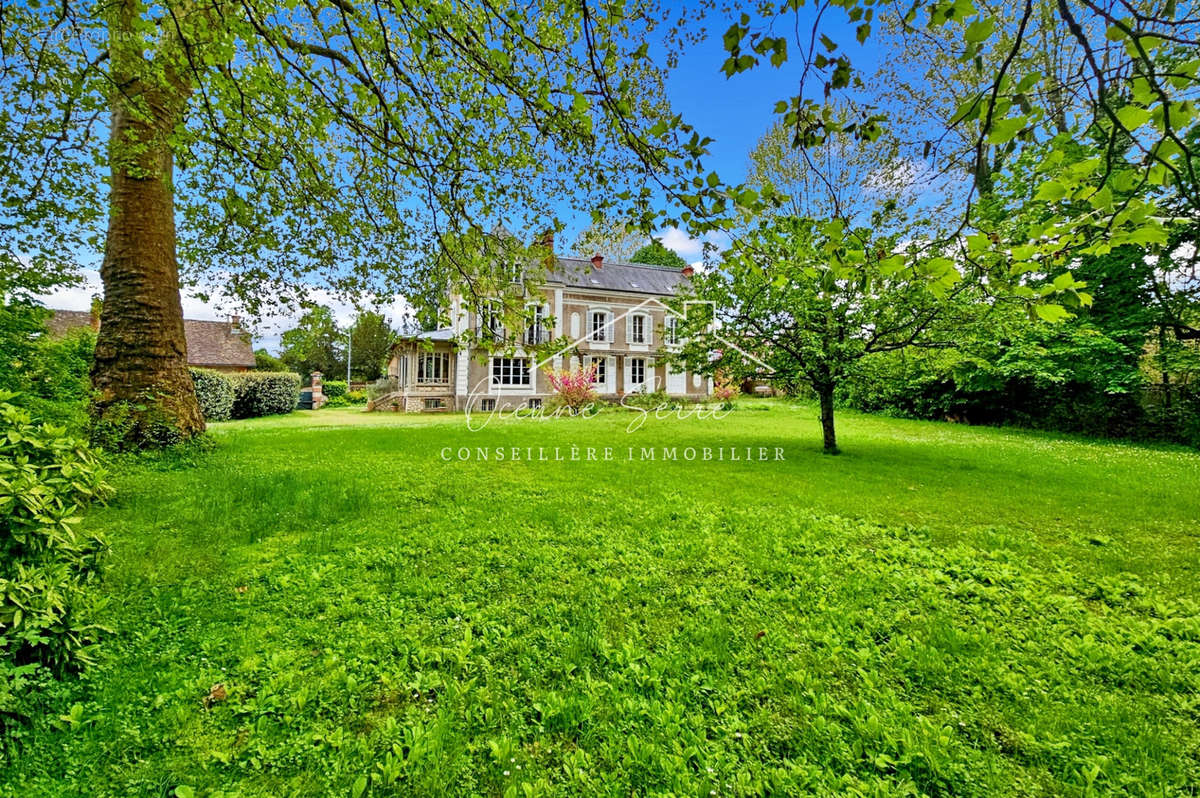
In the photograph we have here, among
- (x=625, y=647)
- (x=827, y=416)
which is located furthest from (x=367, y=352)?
(x=625, y=647)

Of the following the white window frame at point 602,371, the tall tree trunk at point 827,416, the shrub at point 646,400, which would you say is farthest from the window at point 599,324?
the tall tree trunk at point 827,416

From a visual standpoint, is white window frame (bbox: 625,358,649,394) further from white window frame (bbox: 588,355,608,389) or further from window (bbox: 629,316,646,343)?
white window frame (bbox: 588,355,608,389)

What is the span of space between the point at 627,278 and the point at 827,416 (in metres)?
16.5

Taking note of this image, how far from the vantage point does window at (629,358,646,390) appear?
21781 millimetres

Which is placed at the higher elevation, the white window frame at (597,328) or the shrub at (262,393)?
the white window frame at (597,328)

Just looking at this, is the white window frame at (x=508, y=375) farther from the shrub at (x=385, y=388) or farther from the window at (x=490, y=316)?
the window at (x=490, y=316)

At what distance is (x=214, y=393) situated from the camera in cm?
1371

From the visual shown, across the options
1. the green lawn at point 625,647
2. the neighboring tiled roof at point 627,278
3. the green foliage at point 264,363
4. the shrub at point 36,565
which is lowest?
the green lawn at point 625,647

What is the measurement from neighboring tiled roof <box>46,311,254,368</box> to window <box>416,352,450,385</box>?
13564 millimetres

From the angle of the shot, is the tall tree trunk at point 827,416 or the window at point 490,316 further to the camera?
the tall tree trunk at point 827,416

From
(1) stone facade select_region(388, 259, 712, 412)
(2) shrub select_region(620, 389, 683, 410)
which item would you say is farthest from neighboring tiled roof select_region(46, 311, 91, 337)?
(2) shrub select_region(620, 389, 683, 410)

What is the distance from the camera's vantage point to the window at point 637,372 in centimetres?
2178

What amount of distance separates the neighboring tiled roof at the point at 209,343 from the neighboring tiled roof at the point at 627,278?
1989cm

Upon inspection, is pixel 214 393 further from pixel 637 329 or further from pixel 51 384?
pixel 637 329
